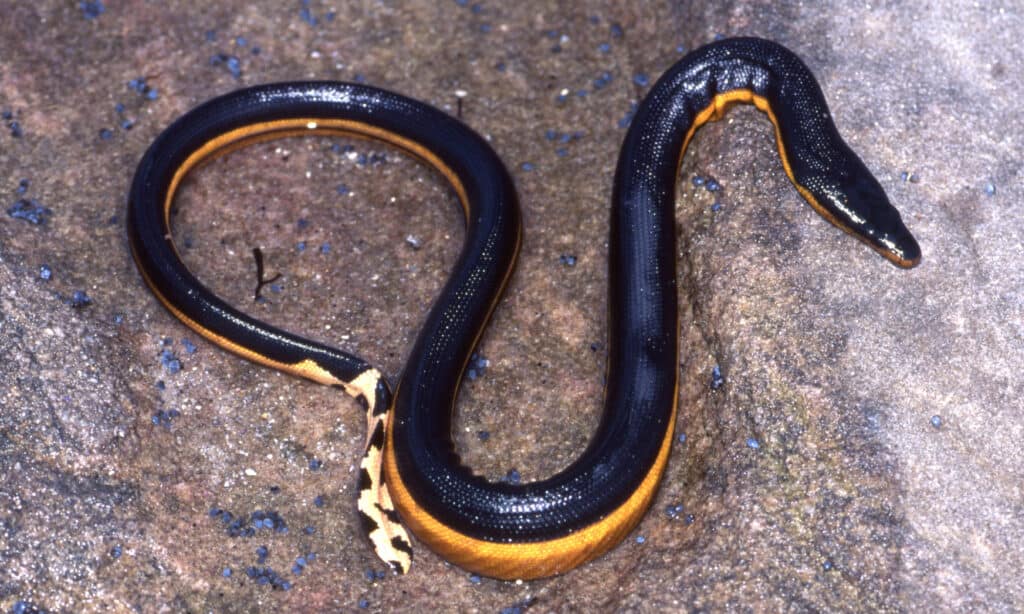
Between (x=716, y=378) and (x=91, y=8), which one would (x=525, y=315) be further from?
(x=91, y=8)

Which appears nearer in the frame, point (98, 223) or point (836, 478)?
point (836, 478)

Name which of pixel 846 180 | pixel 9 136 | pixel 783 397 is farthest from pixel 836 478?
pixel 9 136

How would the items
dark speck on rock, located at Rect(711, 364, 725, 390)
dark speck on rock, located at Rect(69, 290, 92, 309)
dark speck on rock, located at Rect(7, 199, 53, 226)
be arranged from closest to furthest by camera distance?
dark speck on rock, located at Rect(711, 364, 725, 390) → dark speck on rock, located at Rect(69, 290, 92, 309) → dark speck on rock, located at Rect(7, 199, 53, 226)

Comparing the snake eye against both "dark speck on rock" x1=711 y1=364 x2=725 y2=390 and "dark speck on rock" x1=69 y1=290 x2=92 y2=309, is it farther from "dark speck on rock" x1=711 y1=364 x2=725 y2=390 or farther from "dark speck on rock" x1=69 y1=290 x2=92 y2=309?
"dark speck on rock" x1=69 y1=290 x2=92 y2=309

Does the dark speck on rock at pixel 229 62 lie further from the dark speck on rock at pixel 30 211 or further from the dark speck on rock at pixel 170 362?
the dark speck on rock at pixel 170 362

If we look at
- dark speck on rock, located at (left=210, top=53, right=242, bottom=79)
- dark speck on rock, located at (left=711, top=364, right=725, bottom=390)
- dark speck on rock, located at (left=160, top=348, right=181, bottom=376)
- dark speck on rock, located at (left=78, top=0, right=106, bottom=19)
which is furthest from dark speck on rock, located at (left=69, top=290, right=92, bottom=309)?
dark speck on rock, located at (left=711, top=364, right=725, bottom=390)

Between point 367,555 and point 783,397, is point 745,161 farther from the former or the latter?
point 367,555
